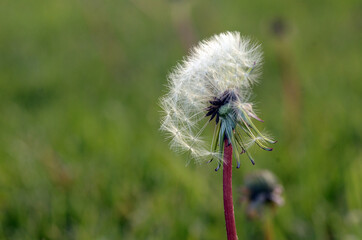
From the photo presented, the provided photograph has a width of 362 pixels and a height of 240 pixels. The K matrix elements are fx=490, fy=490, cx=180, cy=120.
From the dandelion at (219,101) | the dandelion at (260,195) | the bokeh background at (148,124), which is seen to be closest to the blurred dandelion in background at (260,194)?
the dandelion at (260,195)

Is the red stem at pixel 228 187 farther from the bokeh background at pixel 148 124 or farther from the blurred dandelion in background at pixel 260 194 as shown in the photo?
the bokeh background at pixel 148 124

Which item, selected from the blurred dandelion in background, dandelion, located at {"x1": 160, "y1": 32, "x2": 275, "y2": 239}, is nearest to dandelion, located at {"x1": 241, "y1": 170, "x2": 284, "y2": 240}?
the blurred dandelion in background

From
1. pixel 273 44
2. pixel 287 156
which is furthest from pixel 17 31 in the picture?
pixel 287 156

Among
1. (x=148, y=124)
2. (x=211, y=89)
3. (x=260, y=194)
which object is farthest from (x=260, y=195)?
(x=148, y=124)

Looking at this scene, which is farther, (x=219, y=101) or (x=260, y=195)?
(x=260, y=195)

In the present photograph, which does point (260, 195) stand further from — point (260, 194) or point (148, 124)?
point (148, 124)

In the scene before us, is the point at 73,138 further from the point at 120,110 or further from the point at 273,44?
the point at 273,44
